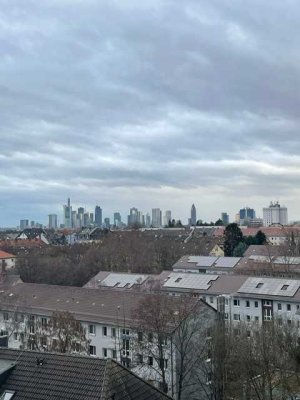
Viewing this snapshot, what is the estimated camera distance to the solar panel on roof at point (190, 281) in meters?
46.9

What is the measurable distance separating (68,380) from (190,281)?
110 ft

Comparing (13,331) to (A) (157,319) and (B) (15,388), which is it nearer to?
(A) (157,319)

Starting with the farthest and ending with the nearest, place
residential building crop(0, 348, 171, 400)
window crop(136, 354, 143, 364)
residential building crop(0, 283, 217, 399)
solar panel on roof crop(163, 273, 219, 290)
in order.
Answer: solar panel on roof crop(163, 273, 219, 290)
residential building crop(0, 283, 217, 399)
window crop(136, 354, 143, 364)
residential building crop(0, 348, 171, 400)

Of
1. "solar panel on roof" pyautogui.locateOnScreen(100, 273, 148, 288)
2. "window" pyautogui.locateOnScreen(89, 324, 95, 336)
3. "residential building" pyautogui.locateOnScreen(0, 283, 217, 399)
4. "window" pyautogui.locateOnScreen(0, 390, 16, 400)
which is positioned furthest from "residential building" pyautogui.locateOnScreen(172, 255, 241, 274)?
"window" pyautogui.locateOnScreen(0, 390, 16, 400)

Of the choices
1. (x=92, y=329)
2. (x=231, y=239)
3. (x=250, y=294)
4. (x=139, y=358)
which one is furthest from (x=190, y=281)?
(x=231, y=239)

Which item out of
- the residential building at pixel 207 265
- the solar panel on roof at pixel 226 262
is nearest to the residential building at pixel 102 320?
the residential building at pixel 207 265

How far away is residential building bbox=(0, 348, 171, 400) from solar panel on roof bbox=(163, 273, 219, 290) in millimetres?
30845

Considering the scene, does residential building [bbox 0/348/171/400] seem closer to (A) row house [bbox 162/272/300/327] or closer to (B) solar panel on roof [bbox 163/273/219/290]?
(A) row house [bbox 162/272/300/327]

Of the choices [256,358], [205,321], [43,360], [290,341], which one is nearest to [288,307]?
[205,321]

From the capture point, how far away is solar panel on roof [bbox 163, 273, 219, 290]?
154 ft

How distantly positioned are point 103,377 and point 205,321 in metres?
15.6

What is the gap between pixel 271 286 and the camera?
42438 mm

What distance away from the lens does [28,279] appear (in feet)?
212

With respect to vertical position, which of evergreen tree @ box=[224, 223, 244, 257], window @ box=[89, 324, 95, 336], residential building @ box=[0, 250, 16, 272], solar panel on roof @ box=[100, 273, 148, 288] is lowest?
window @ box=[89, 324, 95, 336]
